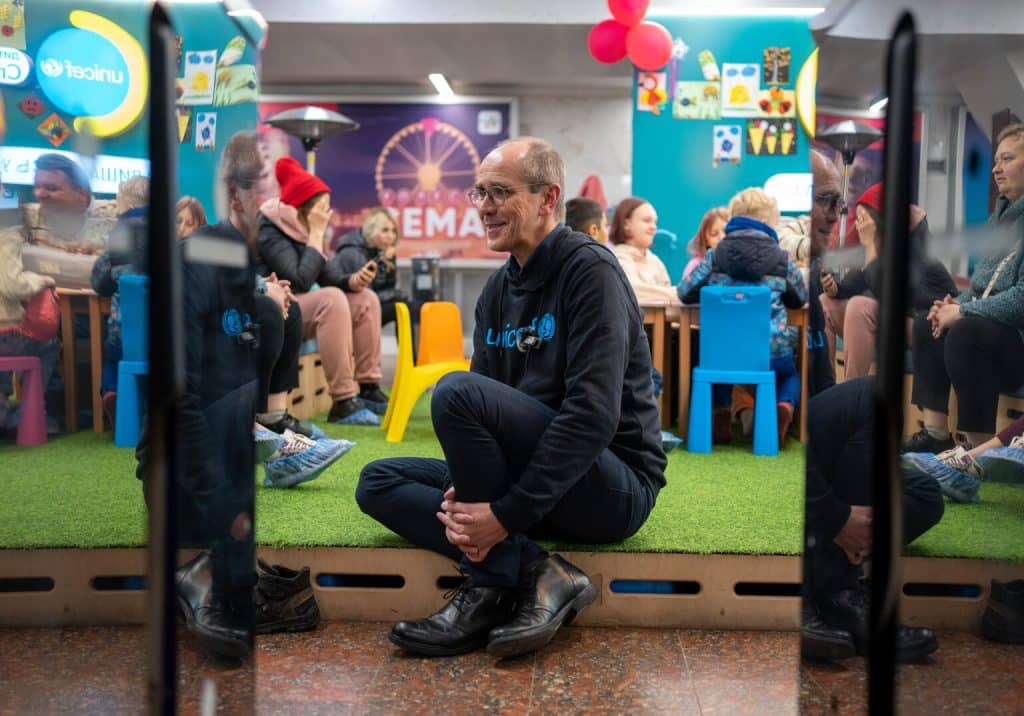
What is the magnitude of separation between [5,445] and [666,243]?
20.2ft

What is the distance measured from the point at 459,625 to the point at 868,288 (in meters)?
1.12

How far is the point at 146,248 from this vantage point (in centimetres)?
102

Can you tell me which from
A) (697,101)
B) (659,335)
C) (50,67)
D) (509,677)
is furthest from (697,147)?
(50,67)

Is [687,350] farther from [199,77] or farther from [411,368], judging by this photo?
[199,77]

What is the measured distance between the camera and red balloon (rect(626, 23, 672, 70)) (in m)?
5.74

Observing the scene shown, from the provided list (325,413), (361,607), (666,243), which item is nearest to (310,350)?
(325,413)

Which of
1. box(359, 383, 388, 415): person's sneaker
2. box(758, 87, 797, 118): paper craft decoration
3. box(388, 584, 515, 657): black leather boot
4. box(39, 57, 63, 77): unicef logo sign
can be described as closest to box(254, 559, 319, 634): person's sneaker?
box(388, 584, 515, 657): black leather boot

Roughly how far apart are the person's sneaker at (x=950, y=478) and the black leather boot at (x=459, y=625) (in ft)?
3.35

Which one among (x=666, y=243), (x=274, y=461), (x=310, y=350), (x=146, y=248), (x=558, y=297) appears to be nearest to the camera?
(x=146, y=248)

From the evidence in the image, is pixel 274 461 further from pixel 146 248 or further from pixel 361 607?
pixel 146 248

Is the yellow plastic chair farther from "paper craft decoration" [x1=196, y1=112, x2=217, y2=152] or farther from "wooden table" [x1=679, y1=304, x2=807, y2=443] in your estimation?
"paper craft decoration" [x1=196, y1=112, x2=217, y2=152]

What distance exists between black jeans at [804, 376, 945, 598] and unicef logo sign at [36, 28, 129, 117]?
91cm

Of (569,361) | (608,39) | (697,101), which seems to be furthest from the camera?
(697,101)

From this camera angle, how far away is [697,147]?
6758 mm
